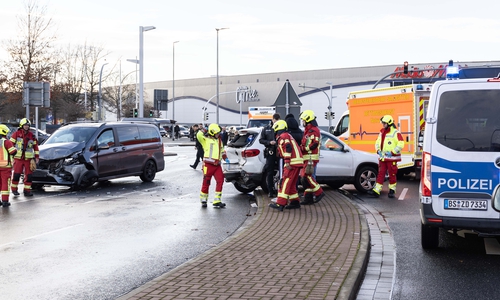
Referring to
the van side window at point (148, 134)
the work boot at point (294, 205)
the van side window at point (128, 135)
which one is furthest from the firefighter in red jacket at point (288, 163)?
the van side window at point (148, 134)

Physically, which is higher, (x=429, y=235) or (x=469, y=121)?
(x=469, y=121)

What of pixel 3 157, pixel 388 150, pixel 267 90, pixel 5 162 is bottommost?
pixel 5 162

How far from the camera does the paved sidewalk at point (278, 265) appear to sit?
574cm

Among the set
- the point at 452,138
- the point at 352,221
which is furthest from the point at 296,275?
the point at 352,221

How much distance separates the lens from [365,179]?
51.3ft

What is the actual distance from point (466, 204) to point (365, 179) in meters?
8.19

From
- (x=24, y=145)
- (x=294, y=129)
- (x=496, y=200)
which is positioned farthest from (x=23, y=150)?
(x=496, y=200)

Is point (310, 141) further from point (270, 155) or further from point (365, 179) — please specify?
point (365, 179)

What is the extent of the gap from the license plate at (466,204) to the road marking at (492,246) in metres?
1.12

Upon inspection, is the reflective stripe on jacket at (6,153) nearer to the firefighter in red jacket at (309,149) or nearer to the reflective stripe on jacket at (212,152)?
the reflective stripe on jacket at (212,152)

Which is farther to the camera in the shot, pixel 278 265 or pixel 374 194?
pixel 374 194

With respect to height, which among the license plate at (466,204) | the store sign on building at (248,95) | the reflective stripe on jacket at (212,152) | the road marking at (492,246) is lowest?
the road marking at (492,246)

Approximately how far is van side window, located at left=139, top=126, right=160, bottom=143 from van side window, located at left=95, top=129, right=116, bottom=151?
1444 millimetres

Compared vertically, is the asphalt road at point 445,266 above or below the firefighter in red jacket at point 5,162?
below
